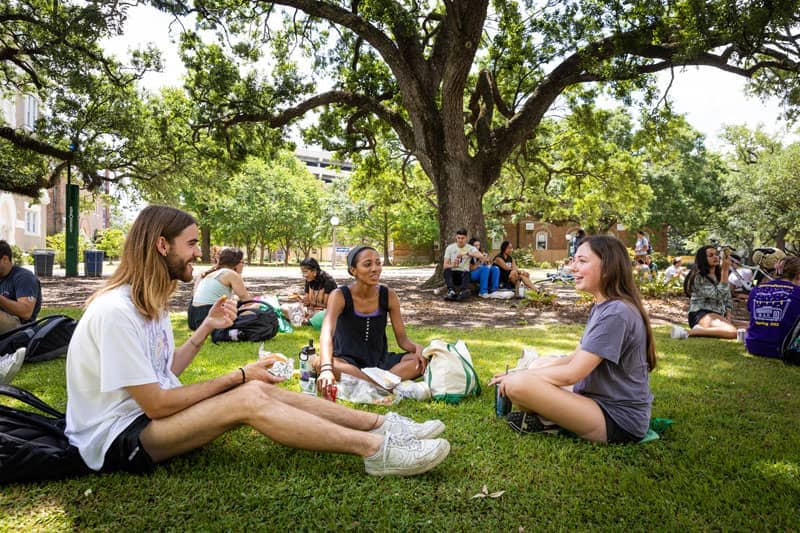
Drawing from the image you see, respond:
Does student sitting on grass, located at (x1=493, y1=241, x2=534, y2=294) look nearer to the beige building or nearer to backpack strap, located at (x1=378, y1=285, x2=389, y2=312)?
backpack strap, located at (x1=378, y1=285, x2=389, y2=312)

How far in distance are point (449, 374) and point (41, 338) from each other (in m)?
4.77

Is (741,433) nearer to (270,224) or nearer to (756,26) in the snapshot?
(756,26)

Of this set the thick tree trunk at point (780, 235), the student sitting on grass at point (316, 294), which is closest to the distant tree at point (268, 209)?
the student sitting on grass at point (316, 294)

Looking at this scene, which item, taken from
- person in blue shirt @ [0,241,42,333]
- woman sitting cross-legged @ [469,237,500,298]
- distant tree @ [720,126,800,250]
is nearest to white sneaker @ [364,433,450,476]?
person in blue shirt @ [0,241,42,333]

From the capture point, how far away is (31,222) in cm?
3916

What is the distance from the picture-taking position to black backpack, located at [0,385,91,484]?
A: 2.63m

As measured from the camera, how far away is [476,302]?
489 inches

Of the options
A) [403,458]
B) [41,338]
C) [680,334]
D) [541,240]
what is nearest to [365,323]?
[403,458]

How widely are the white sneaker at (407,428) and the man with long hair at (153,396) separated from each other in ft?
0.78

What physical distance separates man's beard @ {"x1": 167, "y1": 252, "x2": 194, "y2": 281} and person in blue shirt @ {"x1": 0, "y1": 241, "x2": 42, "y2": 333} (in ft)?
14.3

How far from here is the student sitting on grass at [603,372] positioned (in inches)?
124

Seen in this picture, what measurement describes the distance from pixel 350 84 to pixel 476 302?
811 cm

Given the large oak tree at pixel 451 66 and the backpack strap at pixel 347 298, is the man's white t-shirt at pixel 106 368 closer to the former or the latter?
the backpack strap at pixel 347 298

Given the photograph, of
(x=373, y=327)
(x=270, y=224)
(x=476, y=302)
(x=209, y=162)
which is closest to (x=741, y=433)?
(x=373, y=327)
